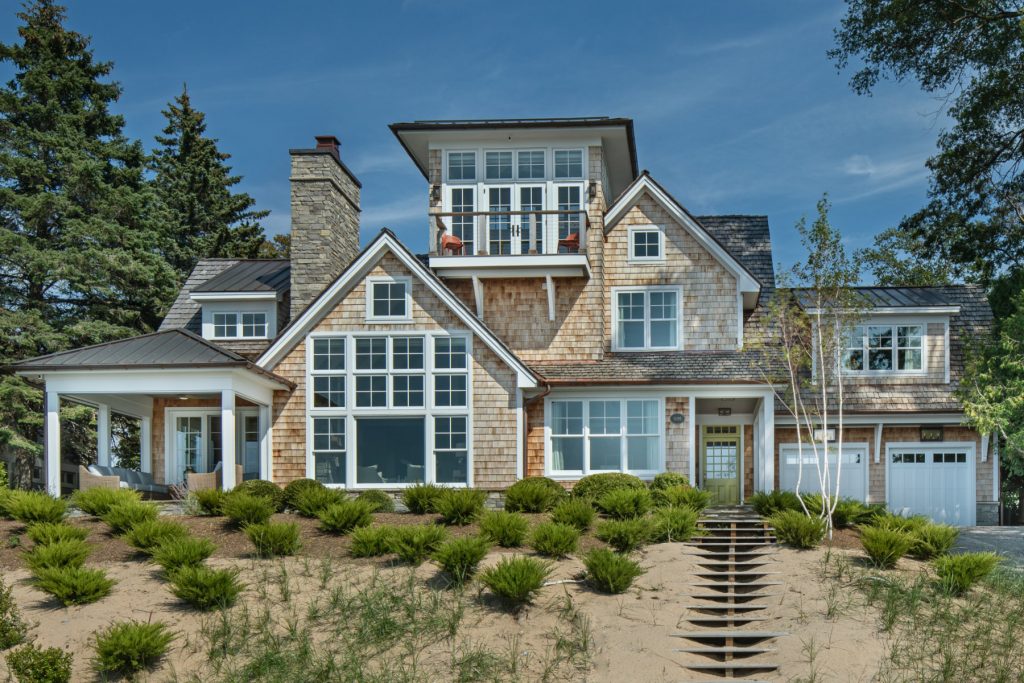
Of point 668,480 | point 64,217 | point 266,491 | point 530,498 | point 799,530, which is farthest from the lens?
point 64,217

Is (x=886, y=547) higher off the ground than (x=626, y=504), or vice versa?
(x=626, y=504)

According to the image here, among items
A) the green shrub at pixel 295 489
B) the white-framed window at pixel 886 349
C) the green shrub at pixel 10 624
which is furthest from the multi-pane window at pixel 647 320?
the green shrub at pixel 10 624

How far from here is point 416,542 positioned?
16875mm

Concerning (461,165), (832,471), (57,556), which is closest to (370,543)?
(57,556)

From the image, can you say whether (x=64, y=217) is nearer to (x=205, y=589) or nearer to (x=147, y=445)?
(x=147, y=445)

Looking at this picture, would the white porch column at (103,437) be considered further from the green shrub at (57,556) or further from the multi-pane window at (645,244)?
the multi-pane window at (645,244)

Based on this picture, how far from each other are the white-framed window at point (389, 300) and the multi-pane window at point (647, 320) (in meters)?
5.24

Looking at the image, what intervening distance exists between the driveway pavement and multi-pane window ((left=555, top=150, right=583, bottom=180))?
36.6 ft

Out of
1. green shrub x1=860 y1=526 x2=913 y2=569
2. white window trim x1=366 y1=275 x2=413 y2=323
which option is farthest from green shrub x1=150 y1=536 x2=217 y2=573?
green shrub x1=860 y1=526 x2=913 y2=569

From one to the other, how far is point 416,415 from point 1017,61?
61.3 feet

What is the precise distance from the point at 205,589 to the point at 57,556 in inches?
104

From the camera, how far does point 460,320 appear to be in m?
23.2

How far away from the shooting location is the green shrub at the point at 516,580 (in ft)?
50.2

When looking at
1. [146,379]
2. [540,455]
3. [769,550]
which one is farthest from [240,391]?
[769,550]
